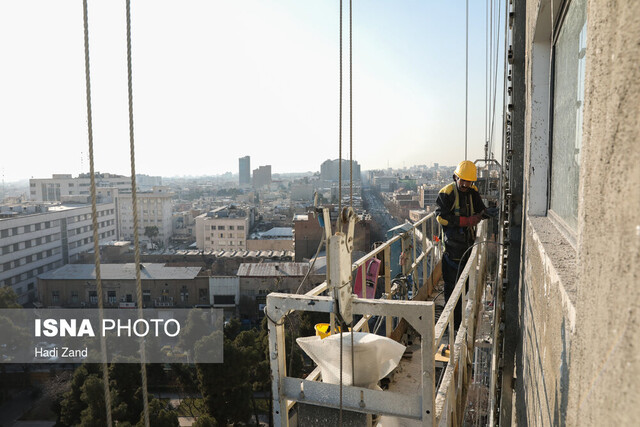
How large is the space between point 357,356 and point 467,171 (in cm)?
263

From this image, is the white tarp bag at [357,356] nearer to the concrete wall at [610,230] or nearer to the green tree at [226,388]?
the concrete wall at [610,230]

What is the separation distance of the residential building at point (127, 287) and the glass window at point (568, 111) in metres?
28.9

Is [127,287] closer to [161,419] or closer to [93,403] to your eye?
[93,403]

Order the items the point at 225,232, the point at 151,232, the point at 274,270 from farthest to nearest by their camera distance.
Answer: the point at 151,232 < the point at 225,232 < the point at 274,270

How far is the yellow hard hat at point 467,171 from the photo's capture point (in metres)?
4.06

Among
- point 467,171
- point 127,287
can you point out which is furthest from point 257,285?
point 467,171

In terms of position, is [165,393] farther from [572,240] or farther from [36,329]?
[572,240]

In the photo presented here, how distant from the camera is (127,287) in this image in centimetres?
3073

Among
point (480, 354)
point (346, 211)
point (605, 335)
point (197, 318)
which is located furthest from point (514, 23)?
point (197, 318)

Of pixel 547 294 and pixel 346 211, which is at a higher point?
pixel 346 211

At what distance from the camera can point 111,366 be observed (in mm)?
14914

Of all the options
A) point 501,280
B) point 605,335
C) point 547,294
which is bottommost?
point 501,280

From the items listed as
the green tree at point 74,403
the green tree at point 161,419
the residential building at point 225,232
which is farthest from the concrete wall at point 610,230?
the residential building at point 225,232

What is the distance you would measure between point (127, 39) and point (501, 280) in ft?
9.16
